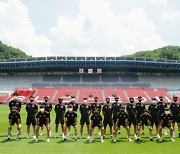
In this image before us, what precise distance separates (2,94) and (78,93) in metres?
16.7

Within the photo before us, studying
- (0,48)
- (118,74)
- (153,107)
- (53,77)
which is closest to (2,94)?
(53,77)

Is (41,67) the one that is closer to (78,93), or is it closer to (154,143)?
(78,93)

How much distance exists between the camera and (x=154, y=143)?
1520cm

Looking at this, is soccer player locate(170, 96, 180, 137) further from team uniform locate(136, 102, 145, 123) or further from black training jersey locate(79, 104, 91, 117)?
black training jersey locate(79, 104, 91, 117)

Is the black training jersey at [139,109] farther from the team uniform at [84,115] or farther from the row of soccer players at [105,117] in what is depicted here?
the team uniform at [84,115]

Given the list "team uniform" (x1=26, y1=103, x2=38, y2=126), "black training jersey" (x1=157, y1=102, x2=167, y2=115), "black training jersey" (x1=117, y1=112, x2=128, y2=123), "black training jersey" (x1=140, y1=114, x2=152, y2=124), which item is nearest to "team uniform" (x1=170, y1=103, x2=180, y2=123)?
"black training jersey" (x1=157, y1=102, x2=167, y2=115)

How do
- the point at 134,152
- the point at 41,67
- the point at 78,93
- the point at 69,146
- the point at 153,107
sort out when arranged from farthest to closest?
the point at 41,67 → the point at 78,93 → the point at 153,107 → the point at 69,146 → the point at 134,152

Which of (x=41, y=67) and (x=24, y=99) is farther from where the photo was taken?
(x=41, y=67)

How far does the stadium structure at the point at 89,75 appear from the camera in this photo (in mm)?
67438

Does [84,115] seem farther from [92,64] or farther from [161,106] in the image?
[92,64]

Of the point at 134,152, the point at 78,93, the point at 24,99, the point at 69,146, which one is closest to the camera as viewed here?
the point at 134,152

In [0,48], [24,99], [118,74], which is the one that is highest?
[0,48]

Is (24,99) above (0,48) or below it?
below

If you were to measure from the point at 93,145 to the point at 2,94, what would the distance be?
53.7m
